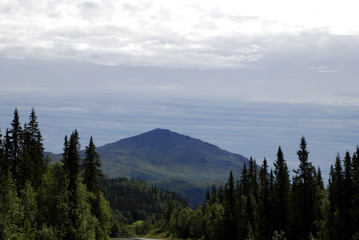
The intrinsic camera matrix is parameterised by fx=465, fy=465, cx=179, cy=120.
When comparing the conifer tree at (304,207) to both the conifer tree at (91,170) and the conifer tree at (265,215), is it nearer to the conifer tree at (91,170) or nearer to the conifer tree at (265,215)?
the conifer tree at (265,215)

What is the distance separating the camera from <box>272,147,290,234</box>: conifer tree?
3054 inches

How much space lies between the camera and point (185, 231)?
159 m

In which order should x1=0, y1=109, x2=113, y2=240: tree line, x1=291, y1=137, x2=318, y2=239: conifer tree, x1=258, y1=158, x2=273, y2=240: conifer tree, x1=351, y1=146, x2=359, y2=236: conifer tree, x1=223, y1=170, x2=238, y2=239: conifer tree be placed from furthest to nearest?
x1=223, y1=170, x2=238, y2=239: conifer tree
x1=258, y1=158, x2=273, y2=240: conifer tree
x1=291, y1=137, x2=318, y2=239: conifer tree
x1=351, y1=146, x2=359, y2=236: conifer tree
x1=0, y1=109, x2=113, y2=240: tree line

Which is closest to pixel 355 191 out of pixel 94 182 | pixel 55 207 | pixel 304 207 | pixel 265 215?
pixel 304 207

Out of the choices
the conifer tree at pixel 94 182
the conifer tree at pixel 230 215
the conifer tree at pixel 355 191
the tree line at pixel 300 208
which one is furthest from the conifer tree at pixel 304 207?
the conifer tree at pixel 94 182

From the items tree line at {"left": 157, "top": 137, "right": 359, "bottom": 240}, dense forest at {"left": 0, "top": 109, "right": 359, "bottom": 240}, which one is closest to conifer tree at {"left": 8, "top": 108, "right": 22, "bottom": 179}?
dense forest at {"left": 0, "top": 109, "right": 359, "bottom": 240}

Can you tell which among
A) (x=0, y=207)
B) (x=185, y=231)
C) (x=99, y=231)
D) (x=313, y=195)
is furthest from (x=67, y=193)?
(x=185, y=231)

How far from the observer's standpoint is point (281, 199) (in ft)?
257

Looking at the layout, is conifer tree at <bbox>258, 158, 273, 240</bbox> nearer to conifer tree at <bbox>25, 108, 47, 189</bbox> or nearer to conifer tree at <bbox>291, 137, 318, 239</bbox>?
conifer tree at <bbox>291, 137, 318, 239</bbox>

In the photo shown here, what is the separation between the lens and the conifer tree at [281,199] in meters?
77.6

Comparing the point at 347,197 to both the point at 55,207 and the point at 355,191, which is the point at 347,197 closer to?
the point at 355,191

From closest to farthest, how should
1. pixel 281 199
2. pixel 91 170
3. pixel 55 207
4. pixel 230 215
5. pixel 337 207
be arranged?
pixel 55 207
pixel 337 207
pixel 91 170
pixel 281 199
pixel 230 215

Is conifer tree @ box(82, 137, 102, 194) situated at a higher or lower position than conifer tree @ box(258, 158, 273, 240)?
higher

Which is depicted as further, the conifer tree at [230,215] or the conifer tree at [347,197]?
the conifer tree at [230,215]
